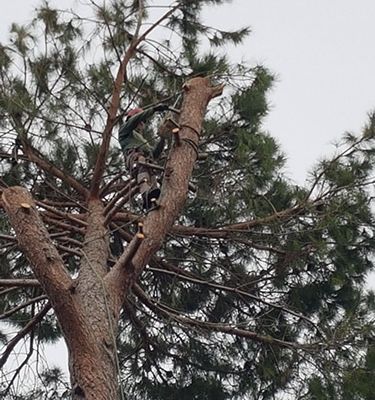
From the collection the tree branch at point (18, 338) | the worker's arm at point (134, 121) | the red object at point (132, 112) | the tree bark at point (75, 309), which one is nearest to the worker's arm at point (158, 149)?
the worker's arm at point (134, 121)

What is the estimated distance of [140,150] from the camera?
538cm

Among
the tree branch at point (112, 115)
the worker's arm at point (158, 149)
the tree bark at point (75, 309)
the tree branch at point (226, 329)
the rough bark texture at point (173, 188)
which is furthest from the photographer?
the tree branch at point (112, 115)

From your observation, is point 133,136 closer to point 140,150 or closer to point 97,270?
point 140,150

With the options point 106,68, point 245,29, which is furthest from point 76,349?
point 245,29

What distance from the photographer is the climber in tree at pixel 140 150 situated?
5.01 meters

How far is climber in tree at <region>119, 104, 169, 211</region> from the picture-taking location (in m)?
5.01

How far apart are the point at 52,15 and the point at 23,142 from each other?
126cm

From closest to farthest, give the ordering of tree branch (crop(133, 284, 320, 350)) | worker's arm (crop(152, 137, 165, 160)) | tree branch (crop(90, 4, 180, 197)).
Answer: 1. tree branch (crop(133, 284, 320, 350))
2. worker's arm (crop(152, 137, 165, 160))
3. tree branch (crop(90, 4, 180, 197))

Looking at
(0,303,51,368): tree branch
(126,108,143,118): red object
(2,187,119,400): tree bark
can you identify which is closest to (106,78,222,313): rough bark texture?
(2,187,119,400): tree bark

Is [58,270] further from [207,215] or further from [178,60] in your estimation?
[178,60]

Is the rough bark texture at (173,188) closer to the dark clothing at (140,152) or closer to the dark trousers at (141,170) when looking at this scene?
the dark clothing at (140,152)

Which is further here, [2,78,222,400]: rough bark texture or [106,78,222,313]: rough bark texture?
[106,78,222,313]: rough bark texture

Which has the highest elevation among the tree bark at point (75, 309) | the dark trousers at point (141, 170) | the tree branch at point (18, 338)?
the dark trousers at point (141, 170)

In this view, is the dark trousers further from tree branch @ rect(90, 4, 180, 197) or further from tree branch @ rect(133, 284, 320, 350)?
tree branch @ rect(133, 284, 320, 350)
